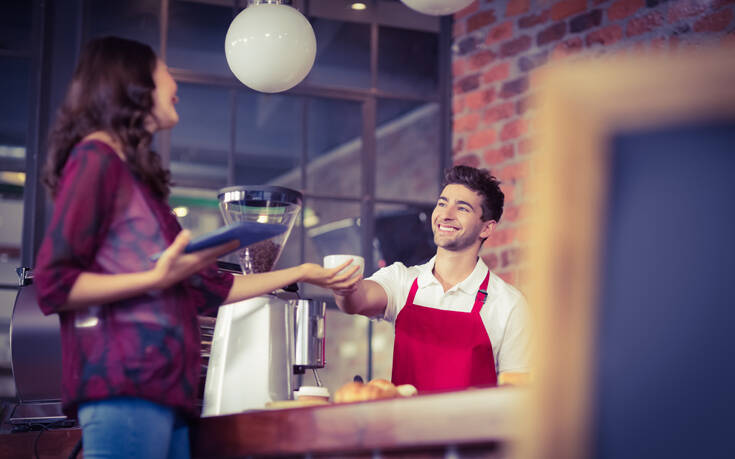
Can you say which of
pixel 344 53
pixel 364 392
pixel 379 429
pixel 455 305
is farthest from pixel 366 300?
pixel 344 53

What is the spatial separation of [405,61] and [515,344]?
1618mm

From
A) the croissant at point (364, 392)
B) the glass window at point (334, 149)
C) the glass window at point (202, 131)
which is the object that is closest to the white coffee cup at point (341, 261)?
the croissant at point (364, 392)

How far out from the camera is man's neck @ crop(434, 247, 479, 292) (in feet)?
7.79

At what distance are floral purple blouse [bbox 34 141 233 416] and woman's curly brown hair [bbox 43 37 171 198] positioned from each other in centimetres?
4

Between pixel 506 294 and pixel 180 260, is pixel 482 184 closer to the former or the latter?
pixel 506 294

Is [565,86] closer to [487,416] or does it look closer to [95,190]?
[487,416]

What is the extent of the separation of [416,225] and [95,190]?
91.8 inches

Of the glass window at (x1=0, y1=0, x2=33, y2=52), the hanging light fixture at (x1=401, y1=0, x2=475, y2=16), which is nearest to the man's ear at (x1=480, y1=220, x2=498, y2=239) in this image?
the hanging light fixture at (x1=401, y1=0, x2=475, y2=16)

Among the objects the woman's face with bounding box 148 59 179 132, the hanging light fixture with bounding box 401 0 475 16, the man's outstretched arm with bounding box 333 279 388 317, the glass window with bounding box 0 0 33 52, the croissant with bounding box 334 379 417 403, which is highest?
the glass window with bounding box 0 0 33 52

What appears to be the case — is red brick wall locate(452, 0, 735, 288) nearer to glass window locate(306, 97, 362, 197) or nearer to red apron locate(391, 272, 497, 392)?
red apron locate(391, 272, 497, 392)

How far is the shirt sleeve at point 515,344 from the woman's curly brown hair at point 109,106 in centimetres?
126

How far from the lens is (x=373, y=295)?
2.23 metres

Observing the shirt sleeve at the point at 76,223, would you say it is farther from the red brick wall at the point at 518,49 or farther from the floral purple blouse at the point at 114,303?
the red brick wall at the point at 518,49

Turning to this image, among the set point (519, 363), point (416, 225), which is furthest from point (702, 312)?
point (416, 225)
